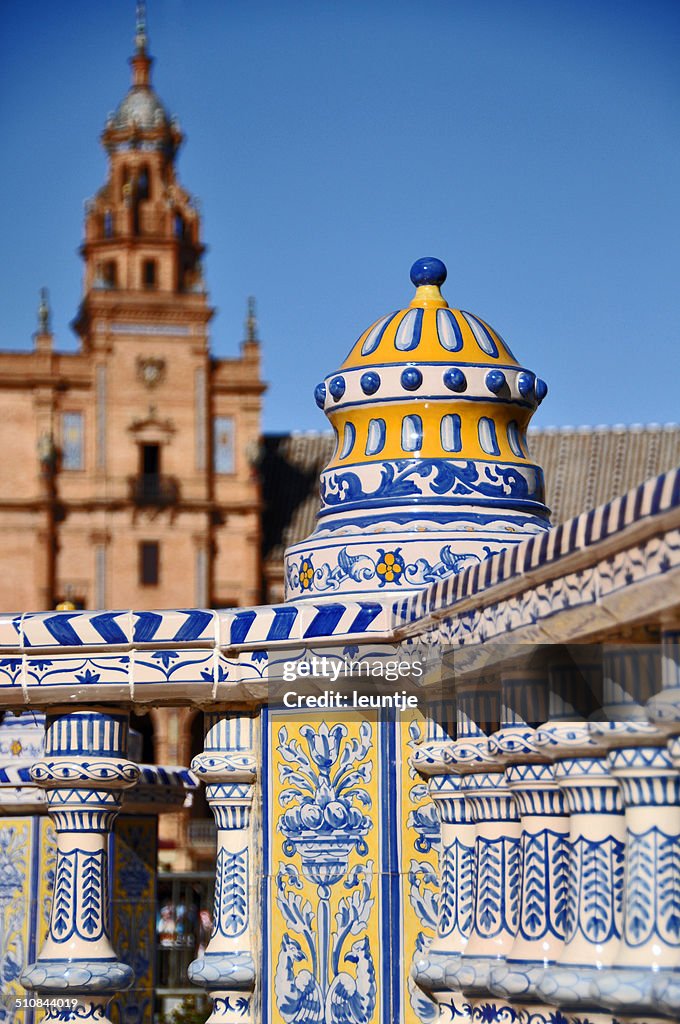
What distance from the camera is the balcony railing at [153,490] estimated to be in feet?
116

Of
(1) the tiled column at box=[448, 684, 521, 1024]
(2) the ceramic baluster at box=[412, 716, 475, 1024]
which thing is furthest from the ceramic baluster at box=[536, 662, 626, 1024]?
(2) the ceramic baluster at box=[412, 716, 475, 1024]

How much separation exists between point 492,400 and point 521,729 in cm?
205

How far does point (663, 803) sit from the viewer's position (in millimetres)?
4234

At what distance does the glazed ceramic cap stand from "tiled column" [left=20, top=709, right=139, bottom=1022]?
1331 millimetres

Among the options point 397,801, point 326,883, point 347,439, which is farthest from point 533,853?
point 347,439

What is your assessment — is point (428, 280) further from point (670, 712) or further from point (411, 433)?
point (670, 712)

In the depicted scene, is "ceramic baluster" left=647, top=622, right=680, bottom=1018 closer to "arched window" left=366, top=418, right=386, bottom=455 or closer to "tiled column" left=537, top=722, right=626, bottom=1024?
"tiled column" left=537, top=722, right=626, bottom=1024

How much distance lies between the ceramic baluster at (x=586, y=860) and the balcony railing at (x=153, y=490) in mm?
30813

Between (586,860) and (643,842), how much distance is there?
34cm

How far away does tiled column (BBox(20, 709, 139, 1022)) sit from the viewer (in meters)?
6.25

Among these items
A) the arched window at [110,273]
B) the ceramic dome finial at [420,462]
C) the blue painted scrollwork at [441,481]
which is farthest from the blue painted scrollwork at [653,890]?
the arched window at [110,273]

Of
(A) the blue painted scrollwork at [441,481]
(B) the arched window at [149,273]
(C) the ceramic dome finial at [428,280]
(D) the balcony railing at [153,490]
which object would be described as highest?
(B) the arched window at [149,273]

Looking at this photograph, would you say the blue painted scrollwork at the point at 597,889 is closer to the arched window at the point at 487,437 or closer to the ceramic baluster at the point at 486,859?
the ceramic baluster at the point at 486,859

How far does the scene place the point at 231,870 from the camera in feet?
21.1
